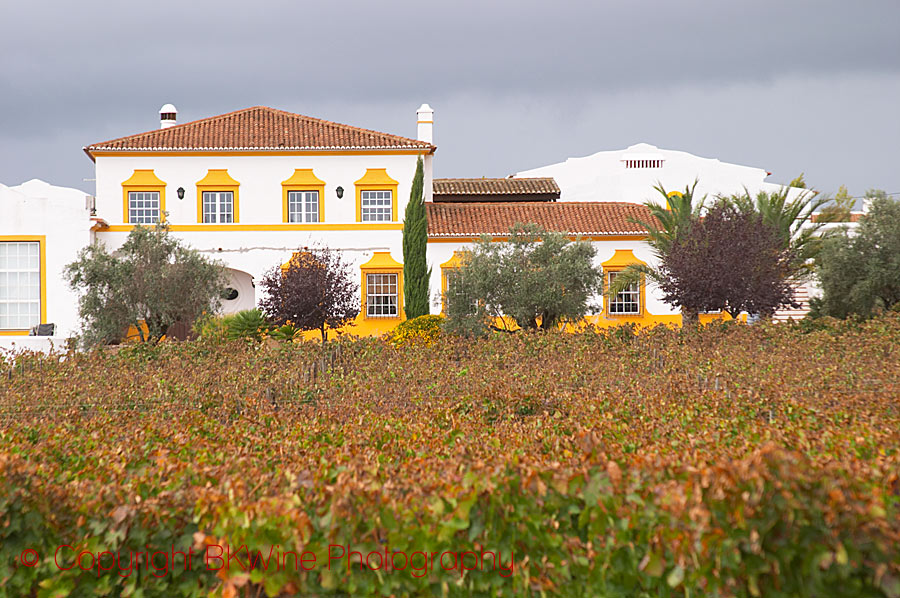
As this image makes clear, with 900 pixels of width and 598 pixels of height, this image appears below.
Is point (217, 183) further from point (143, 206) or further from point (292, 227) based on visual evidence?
point (292, 227)

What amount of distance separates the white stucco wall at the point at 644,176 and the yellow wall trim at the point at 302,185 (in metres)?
12.0

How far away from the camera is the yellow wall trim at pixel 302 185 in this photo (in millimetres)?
27844

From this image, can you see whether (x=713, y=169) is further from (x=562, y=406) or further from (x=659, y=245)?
(x=562, y=406)

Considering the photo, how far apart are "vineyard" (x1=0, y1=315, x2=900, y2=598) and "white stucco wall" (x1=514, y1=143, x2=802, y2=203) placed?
83.0 feet

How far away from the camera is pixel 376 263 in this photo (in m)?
27.5

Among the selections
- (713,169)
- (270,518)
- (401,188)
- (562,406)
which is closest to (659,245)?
(401,188)

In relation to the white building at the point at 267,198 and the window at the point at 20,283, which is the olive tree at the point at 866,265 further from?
the window at the point at 20,283

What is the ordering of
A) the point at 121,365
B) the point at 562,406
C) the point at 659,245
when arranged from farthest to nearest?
the point at 659,245 < the point at 121,365 < the point at 562,406

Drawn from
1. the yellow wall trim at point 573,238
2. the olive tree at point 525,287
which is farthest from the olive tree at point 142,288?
the yellow wall trim at point 573,238

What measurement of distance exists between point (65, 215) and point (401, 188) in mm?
10263

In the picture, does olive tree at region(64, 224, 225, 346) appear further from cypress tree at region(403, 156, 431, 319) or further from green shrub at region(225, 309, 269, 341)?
cypress tree at region(403, 156, 431, 319)

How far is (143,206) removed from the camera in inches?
1091

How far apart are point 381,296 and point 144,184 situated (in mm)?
8438

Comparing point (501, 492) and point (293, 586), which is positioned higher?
point (501, 492)
